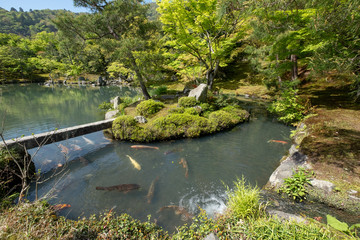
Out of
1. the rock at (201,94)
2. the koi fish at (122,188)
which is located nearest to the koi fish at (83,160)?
the koi fish at (122,188)

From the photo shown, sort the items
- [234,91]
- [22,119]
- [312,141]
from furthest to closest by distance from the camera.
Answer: [234,91] < [22,119] < [312,141]

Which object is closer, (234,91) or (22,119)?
(22,119)

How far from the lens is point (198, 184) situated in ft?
15.8

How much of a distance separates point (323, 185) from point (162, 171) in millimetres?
4553

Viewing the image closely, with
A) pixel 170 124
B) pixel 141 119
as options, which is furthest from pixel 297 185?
pixel 141 119

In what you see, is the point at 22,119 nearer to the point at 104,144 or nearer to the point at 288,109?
the point at 104,144

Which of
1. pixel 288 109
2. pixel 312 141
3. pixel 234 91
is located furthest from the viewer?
pixel 234 91

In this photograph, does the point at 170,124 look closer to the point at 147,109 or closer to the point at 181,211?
the point at 147,109

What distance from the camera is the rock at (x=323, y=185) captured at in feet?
11.7

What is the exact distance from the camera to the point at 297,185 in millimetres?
3867

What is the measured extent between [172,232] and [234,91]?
17.9m

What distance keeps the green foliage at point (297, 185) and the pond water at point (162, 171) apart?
0.93 meters

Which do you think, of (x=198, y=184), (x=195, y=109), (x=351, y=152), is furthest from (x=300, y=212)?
(x=195, y=109)

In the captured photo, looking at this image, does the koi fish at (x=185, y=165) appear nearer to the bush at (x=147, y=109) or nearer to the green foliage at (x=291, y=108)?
the bush at (x=147, y=109)
